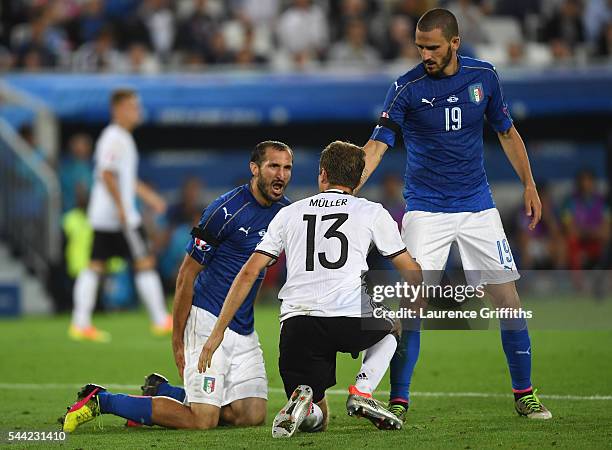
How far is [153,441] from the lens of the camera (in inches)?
263

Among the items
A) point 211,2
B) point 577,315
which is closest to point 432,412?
point 577,315

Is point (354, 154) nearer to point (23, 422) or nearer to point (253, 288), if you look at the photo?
point (253, 288)

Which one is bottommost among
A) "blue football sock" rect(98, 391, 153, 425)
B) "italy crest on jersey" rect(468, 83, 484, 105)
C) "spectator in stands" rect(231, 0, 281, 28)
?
"blue football sock" rect(98, 391, 153, 425)

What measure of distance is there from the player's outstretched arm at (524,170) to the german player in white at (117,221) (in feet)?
19.7

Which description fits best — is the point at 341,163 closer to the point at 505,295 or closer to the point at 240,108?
the point at 505,295

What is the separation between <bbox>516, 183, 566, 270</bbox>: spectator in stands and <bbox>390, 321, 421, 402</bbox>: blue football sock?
1118 cm

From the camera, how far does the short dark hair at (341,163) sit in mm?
6824

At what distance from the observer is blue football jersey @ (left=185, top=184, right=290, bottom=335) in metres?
7.40

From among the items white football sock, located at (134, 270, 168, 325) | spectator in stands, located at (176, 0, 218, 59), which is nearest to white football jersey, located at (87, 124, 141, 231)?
white football sock, located at (134, 270, 168, 325)

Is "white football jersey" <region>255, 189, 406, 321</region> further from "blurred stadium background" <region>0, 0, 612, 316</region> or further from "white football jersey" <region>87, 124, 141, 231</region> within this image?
"blurred stadium background" <region>0, 0, 612, 316</region>

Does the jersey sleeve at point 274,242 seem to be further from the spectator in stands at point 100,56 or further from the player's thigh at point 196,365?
the spectator in stands at point 100,56

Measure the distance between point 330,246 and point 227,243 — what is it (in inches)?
39.3

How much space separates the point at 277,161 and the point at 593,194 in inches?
477

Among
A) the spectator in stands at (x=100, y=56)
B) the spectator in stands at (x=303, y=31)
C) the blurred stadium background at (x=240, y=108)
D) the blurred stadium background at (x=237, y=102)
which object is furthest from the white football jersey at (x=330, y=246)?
the spectator in stands at (x=303, y=31)
